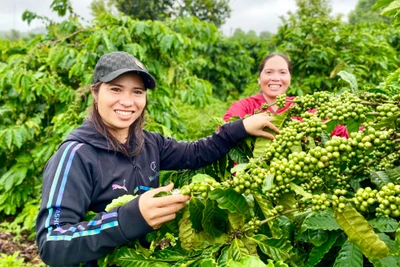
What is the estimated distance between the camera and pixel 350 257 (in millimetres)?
933

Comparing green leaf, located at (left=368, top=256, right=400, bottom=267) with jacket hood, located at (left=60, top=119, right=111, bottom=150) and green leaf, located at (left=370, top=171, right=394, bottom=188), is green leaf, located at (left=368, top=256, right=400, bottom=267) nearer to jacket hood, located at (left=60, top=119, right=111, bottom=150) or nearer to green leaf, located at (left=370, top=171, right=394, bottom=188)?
green leaf, located at (left=370, top=171, right=394, bottom=188)

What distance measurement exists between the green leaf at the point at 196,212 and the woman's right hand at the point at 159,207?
2cm

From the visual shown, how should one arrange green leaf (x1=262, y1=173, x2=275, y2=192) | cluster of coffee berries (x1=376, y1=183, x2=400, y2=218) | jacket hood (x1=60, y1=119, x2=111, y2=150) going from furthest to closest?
jacket hood (x1=60, y1=119, x2=111, y2=150)
green leaf (x1=262, y1=173, x2=275, y2=192)
cluster of coffee berries (x1=376, y1=183, x2=400, y2=218)

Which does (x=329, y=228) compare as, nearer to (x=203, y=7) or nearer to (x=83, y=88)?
(x=83, y=88)

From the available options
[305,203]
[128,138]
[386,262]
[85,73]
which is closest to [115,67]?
[128,138]

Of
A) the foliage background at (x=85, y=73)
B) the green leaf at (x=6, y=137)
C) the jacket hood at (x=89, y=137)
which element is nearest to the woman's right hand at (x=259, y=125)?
the jacket hood at (x=89, y=137)

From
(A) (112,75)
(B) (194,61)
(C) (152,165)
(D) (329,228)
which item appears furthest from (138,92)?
(B) (194,61)

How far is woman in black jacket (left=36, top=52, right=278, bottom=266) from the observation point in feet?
3.59

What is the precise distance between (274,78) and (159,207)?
1.88m

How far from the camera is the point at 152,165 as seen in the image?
1.72m

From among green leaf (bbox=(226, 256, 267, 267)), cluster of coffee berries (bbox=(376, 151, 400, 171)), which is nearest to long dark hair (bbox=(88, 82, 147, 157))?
green leaf (bbox=(226, 256, 267, 267))

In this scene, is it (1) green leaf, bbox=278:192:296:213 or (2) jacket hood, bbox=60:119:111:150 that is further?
(2) jacket hood, bbox=60:119:111:150

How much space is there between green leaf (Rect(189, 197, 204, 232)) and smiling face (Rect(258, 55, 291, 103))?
1.77 metres

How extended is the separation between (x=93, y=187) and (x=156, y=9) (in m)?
Result: 16.0
